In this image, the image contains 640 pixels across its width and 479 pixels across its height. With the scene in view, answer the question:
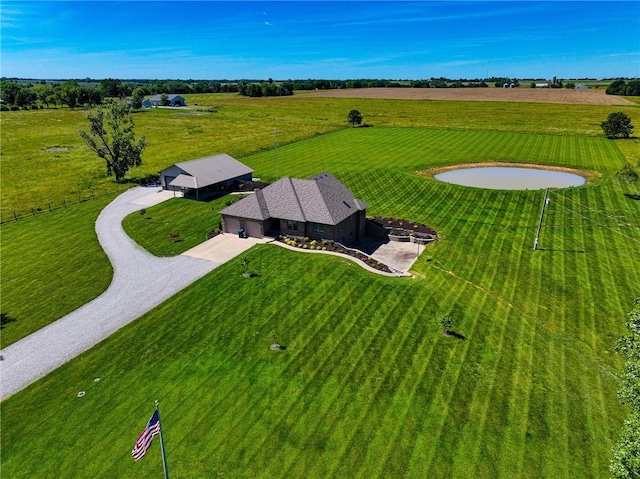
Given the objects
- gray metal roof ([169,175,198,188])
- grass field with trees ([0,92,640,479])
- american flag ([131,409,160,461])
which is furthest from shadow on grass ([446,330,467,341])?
gray metal roof ([169,175,198,188])

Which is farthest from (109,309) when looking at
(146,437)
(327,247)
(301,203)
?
(301,203)

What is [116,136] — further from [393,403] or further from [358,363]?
[393,403]

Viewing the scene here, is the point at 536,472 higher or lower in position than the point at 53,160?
lower

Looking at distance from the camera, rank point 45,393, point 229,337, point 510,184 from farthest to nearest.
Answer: point 510,184
point 229,337
point 45,393

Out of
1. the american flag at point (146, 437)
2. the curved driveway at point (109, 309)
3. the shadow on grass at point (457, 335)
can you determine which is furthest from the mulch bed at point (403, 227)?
the american flag at point (146, 437)

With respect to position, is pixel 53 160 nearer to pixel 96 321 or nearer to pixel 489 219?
pixel 96 321

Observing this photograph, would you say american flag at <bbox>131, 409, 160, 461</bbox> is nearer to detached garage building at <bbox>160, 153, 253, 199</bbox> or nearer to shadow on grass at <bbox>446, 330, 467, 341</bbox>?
shadow on grass at <bbox>446, 330, 467, 341</bbox>

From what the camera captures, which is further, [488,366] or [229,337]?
[229,337]

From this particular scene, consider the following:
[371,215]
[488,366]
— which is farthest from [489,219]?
[488,366]
